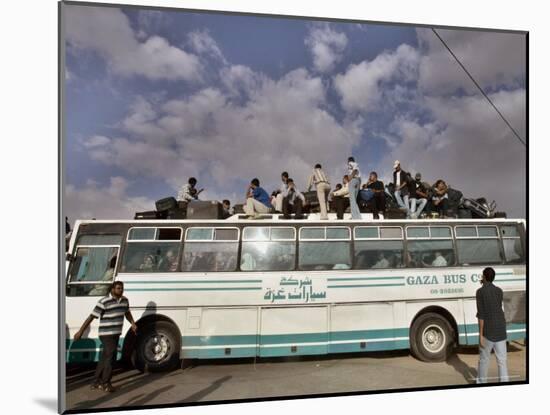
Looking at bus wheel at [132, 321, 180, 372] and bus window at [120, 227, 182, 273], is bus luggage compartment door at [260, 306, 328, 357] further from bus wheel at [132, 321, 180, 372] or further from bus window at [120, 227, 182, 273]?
bus window at [120, 227, 182, 273]

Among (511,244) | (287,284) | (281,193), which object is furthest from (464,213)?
(287,284)

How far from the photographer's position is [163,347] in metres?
7.53

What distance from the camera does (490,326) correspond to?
741 centimetres

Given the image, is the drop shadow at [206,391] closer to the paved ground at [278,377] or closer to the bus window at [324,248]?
the paved ground at [278,377]

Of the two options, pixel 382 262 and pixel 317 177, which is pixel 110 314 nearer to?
pixel 317 177

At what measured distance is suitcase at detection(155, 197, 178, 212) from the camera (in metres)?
7.46

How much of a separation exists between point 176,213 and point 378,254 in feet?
10.2

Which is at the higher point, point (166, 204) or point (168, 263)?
point (166, 204)

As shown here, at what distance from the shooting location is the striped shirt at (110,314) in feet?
23.0

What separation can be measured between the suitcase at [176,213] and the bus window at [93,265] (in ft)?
2.63

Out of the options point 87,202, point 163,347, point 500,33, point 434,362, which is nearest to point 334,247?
point 434,362

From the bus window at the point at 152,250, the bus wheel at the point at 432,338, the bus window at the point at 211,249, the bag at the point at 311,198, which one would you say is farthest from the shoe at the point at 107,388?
the bus wheel at the point at 432,338

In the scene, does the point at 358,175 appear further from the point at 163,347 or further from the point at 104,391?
the point at 104,391

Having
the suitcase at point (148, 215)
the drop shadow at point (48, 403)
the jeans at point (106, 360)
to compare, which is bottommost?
the drop shadow at point (48, 403)
